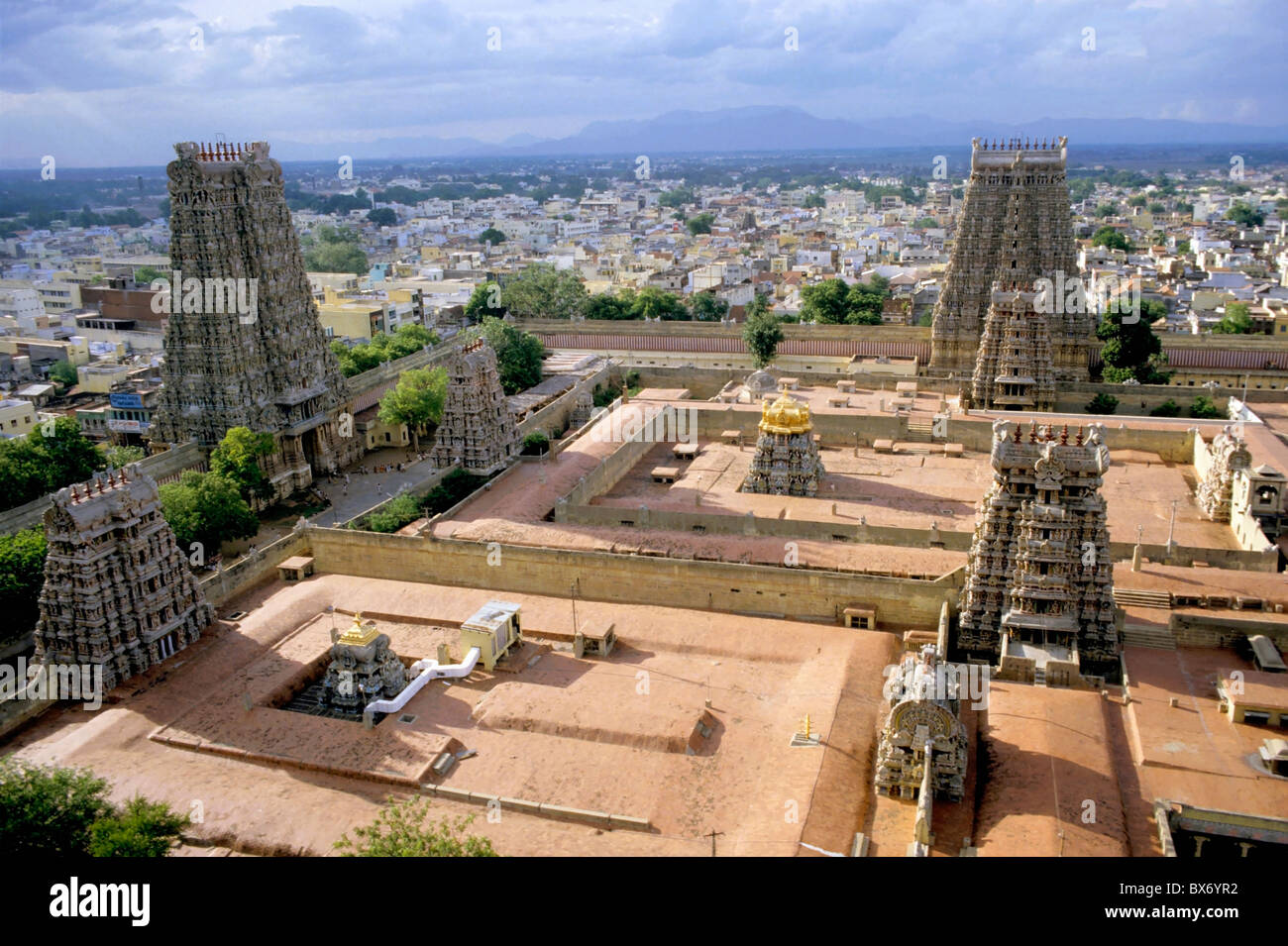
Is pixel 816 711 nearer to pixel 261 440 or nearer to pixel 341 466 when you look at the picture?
pixel 261 440

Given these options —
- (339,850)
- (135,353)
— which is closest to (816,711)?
(339,850)

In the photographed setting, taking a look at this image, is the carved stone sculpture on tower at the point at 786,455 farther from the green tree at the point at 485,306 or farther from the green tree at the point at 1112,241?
the green tree at the point at 1112,241

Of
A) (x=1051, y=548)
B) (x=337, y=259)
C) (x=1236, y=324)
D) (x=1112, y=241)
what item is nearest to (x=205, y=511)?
(x=1051, y=548)

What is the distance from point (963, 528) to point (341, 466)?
3269 cm

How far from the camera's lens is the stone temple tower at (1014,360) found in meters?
51.6

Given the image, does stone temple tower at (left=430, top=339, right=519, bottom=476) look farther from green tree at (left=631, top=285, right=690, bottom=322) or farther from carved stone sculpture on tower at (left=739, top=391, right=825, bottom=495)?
green tree at (left=631, top=285, right=690, bottom=322)

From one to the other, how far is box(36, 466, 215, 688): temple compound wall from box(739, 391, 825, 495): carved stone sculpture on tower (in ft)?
79.9

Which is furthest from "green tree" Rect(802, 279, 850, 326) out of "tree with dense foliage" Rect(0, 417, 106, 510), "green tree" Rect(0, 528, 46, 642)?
"green tree" Rect(0, 528, 46, 642)

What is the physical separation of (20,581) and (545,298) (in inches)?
2181

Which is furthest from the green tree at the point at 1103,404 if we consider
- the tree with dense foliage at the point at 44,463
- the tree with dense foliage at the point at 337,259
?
the tree with dense foliage at the point at 337,259

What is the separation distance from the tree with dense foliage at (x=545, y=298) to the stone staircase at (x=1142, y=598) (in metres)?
58.2

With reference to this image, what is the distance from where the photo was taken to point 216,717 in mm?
26281

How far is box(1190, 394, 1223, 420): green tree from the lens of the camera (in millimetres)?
54500

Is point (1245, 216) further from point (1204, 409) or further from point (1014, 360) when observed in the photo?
point (1014, 360)
